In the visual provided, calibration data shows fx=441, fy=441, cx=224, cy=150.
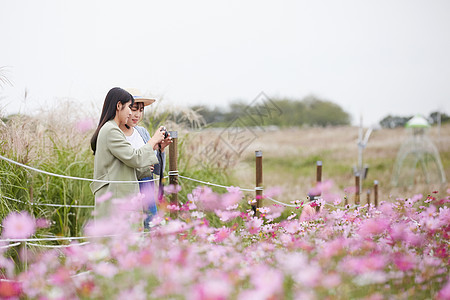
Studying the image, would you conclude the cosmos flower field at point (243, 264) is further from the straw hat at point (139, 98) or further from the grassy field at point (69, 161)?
the grassy field at point (69, 161)

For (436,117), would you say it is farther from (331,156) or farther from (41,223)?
(41,223)

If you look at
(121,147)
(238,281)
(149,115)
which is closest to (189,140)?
(149,115)

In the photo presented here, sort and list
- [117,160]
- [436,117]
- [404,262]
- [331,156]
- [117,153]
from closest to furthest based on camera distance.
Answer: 1. [404,262]
2. [117,153]
3. [117,160]
4. [331,156]
5. [436,117]

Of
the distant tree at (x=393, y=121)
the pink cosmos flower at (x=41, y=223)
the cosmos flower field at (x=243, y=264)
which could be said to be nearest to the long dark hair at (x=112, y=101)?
the cosmos flower field at (x=243, y=264)

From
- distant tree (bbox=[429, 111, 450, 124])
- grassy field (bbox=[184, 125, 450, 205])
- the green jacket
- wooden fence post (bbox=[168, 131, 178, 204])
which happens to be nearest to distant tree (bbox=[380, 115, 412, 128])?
grassy field (bbox=[184, 125, 450, 205])

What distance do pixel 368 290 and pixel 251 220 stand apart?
1.16m

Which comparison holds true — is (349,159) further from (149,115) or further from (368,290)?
(368,290)

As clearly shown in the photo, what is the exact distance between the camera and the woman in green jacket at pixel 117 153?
2.70 m

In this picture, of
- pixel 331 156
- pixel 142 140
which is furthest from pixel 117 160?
pixel 331 156

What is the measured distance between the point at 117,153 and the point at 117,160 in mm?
114

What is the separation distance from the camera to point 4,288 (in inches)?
70.2

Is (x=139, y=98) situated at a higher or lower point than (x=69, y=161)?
higher

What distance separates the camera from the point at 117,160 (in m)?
2.79

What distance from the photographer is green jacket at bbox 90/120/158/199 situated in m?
2.69
